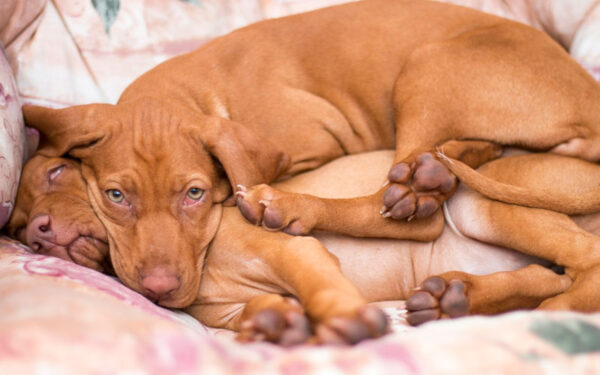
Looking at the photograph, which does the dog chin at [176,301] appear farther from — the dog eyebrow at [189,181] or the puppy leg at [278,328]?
the puppy leg at [278,328]

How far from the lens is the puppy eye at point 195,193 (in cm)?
267

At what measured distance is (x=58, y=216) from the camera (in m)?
2.62

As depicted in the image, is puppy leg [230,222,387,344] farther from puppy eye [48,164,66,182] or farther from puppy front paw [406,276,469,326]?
puppy eye [48,164,66,182]

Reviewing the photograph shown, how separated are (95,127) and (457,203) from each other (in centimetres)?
168

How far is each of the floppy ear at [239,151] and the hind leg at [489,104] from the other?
56 centimetres

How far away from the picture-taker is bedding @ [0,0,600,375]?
1457 millimetres

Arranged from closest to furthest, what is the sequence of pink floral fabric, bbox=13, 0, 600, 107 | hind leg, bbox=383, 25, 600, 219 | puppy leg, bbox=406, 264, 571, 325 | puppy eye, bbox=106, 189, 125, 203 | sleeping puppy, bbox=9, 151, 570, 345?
sleeping puppy, bbox=9, 151, 570, 345 → puppy leg, bbox=406, 264, 571, 325 → puppy eye, bbox=106, 189, 125, 203 → hind leg, bbox=383, 25, 600, 219 → pink floral fabric, bbox=13, 0, 600, 107

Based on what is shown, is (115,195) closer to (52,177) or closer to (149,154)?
(149,154)

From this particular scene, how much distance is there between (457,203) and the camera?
302cm

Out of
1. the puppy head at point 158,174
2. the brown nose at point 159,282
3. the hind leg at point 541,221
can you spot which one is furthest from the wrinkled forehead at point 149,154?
the hind leg at point 541,221

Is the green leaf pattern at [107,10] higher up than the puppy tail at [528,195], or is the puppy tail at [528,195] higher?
the green leaf pattern at [107,10]

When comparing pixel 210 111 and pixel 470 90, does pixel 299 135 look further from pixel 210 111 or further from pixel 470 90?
pixel 470 90

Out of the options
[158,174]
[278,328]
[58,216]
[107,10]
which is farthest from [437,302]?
[107,10]

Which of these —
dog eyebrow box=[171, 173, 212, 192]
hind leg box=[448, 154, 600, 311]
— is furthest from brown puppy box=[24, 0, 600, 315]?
hind leg box=[448, 154, 600, 311]
